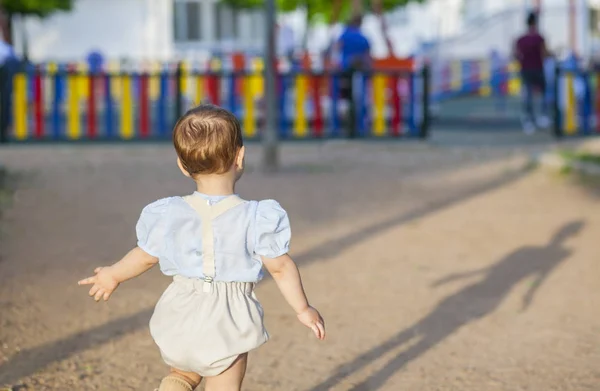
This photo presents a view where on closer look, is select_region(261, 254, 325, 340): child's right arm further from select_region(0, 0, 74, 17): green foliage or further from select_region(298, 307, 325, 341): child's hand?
select_region(0, 0, 74, 17): green foliage

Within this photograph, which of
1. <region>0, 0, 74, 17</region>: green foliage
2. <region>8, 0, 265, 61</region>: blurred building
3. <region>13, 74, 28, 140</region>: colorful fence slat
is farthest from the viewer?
<region>8, 0, 265, 61</region>: blurred building

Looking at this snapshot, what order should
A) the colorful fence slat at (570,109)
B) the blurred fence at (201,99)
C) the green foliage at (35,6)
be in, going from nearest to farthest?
the blurred fence at (201,99) < the colorful fence slat at (570,109) < the green foliage at (35,6)

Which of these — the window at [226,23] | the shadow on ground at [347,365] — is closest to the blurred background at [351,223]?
the shadow on ground at [347,365]

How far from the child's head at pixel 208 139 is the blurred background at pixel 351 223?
1445mm

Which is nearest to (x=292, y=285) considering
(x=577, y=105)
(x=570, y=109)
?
(x=570, y=109)

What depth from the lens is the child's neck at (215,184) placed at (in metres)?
3.59

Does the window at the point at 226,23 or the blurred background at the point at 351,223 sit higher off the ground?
the window at the point at 226,23

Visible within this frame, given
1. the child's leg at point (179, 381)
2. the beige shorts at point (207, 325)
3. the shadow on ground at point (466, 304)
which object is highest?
the beige shorts at point (207, 325)

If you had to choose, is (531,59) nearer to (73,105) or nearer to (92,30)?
(73,105)

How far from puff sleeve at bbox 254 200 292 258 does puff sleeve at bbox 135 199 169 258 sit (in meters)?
0.30

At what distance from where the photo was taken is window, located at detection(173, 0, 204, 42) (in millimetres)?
45000

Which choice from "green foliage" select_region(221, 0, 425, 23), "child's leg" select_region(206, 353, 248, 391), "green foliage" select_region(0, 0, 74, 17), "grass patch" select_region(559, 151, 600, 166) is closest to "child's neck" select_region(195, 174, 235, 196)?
"child's leg" select_region(206, 353, 248, 391)

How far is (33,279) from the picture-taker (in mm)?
6938

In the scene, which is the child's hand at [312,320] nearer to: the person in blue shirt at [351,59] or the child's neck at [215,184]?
the child's neck at [215,184]
